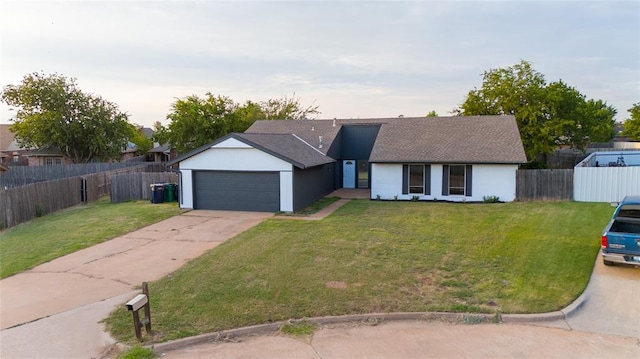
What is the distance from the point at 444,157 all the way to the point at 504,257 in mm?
11104

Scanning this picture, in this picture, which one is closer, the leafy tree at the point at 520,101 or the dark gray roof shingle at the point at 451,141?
the dark gray roof shingle at the point at 451,141

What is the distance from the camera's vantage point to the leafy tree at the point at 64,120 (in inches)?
1517

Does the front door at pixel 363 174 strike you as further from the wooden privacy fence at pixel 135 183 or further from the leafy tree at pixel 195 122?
the leafy tree at pixel 195 122

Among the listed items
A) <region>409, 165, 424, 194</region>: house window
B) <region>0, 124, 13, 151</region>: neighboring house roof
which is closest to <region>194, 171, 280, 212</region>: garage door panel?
<region>409, 165, 424, 194</region>: house window

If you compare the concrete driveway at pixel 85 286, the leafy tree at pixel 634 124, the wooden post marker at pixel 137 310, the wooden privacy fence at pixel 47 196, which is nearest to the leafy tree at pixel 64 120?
the wooden privacy fence at pixel 47 196

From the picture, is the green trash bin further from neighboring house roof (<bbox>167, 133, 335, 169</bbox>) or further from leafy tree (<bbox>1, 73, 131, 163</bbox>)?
leafy tree (<bbox>1, 73, 131, 163</bbox>)

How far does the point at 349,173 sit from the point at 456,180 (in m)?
8.42

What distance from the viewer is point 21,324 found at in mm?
7633

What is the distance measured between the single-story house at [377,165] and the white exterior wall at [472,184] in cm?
5

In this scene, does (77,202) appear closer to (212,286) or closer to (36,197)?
(36,197)

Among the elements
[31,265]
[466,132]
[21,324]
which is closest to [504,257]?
[21,324]

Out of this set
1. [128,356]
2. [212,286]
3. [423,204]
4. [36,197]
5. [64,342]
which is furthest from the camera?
[423,204]

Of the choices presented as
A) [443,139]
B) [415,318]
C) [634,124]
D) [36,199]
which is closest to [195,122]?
[36,199]

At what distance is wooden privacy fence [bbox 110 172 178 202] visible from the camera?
2347 cm
